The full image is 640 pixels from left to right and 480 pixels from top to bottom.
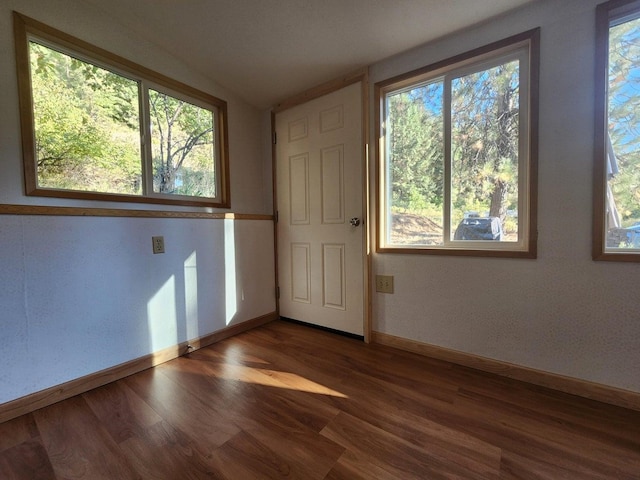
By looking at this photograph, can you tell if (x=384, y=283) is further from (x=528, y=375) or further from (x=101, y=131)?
(x=101, y=131)

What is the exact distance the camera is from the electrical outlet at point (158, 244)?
1.83 metres

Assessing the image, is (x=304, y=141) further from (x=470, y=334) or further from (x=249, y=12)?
(x=470, y=334)

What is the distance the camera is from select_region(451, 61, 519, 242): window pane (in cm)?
161

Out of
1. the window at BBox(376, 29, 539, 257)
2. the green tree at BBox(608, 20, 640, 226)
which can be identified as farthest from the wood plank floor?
the green tree at BBox(608, 20, 640, 226)

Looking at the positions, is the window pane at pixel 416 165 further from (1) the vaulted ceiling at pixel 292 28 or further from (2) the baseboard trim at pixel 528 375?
(2) the baseboard trim at pixel 528 375

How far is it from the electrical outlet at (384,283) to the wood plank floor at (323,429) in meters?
0.53

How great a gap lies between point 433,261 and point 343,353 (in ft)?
2.94

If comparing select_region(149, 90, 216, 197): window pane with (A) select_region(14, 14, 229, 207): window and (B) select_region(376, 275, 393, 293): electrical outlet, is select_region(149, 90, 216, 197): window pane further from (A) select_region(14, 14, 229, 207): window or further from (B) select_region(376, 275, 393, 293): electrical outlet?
(B) select_region(376, 275, 393, 293): electrical outlet

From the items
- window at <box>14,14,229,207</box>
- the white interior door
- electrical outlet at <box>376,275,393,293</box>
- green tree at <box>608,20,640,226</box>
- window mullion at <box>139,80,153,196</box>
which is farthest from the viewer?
the white interior door

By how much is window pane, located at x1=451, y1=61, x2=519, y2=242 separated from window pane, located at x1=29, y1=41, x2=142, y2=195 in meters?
2.16

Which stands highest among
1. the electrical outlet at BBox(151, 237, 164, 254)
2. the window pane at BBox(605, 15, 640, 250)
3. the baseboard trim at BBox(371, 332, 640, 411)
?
the window pane at BBox(605, 15, 640, 250)

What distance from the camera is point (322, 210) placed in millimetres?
2330

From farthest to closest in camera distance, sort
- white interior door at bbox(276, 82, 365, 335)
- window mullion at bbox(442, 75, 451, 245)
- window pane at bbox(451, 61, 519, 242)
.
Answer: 1. white interior door at bbox(276, 82, 365, 335)
2. window mullion at bbox(442, 75, 451, 245)
3. window pane at bbox(451, 61, 519, 242)

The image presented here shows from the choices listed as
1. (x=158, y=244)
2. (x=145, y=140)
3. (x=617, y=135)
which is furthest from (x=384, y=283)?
(x=145, y=140)
